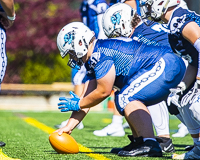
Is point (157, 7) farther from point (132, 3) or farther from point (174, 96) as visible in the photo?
point (132, 3)

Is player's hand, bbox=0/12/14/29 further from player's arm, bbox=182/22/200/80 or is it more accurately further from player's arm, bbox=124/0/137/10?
player's arm, bbox=182/22/200/80

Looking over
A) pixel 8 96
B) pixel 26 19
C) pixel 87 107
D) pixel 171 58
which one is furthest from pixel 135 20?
pixel 26 19

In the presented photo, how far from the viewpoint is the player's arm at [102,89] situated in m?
3.46

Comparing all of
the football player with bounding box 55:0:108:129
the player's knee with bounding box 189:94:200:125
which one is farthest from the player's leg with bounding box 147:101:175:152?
the football player with bounding box 55:0:108:129

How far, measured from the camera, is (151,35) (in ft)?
13.9

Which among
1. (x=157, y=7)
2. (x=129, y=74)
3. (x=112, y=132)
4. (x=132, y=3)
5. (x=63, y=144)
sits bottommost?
(x=112, y=132)

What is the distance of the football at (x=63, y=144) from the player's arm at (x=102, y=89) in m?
0.35

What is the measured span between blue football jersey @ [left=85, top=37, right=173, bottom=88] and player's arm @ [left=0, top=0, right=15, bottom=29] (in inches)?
39.3

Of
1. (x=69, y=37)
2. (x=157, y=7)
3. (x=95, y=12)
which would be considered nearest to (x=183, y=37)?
(x=157, y=7)

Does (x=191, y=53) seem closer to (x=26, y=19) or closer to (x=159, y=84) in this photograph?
(x=159, y=84)

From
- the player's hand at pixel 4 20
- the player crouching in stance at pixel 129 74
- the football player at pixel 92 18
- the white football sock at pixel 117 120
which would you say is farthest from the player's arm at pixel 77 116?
the football player at pixel 92 18

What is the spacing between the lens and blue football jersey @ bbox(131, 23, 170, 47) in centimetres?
416

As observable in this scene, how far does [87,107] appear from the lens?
143 inches

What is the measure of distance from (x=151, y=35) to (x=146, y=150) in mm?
1292
